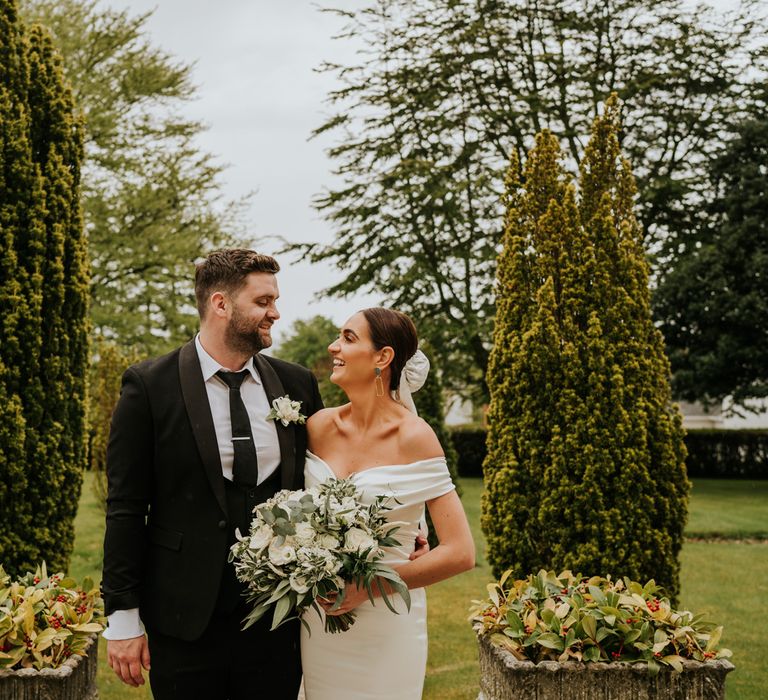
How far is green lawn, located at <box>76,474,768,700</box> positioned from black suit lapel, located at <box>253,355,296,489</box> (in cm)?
355

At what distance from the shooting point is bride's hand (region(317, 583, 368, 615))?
10.4 ft

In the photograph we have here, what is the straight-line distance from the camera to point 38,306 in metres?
6.15

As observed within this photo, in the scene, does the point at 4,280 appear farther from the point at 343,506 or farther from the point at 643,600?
the point at 643,600

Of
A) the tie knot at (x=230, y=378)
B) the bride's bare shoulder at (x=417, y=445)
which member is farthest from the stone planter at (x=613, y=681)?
the tie knot at (x=230, y=378)

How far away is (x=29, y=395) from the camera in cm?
616

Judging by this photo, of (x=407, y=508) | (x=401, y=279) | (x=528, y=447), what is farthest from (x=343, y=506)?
(x=401, y=279)

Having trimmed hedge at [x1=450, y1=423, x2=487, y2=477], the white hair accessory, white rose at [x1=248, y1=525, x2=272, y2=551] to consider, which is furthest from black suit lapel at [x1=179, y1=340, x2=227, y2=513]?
trimmed hedge at [x1=450, y1=423, x2=487, y2=477]

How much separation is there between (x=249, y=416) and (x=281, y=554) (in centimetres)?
75

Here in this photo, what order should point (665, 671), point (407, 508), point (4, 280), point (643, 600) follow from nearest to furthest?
point (407, 508)
point (665, 671)
point (643, 600)
point (4, 280)

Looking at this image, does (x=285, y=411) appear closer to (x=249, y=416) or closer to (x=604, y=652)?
A: (x=249, y=416)

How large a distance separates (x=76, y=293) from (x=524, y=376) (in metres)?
3.66

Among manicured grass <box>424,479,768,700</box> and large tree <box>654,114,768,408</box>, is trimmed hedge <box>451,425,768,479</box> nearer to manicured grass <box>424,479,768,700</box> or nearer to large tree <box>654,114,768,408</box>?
large tree <box>654,114,768,408</box>

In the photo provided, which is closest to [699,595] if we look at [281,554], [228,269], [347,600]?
[347,600]

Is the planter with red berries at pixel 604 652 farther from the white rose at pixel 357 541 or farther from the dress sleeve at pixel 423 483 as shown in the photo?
the white rose at pixel 357 541
